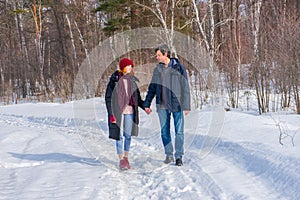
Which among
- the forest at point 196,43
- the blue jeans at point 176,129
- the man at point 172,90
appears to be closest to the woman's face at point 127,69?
the man at point 172,90

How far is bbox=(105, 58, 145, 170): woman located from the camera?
474 cm

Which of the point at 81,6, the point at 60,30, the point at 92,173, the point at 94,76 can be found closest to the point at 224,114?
the point at 92,173

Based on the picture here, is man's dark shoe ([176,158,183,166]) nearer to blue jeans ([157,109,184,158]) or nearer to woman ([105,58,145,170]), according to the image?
blue jeans ([157,109,184,158])

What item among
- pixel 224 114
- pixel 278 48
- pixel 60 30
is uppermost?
pixel 60 30

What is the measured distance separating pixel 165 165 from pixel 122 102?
1091mm

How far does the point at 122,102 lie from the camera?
15.7 ft

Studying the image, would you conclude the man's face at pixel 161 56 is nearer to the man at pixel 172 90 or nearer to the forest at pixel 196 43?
the man at pixel 172 90

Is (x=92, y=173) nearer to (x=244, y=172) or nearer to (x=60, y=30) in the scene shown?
(x=244, y=172)

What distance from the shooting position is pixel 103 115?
10.7 metres

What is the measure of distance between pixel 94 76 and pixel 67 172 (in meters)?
13.1

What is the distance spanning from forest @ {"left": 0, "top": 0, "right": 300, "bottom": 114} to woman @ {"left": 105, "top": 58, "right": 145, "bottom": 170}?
13.3 feet

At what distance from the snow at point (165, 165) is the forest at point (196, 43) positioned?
1305 millimetres

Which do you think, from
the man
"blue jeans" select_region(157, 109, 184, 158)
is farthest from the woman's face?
"blue jeans" select_region(157, 109, 184, 158)

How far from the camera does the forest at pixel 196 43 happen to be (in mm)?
7840
